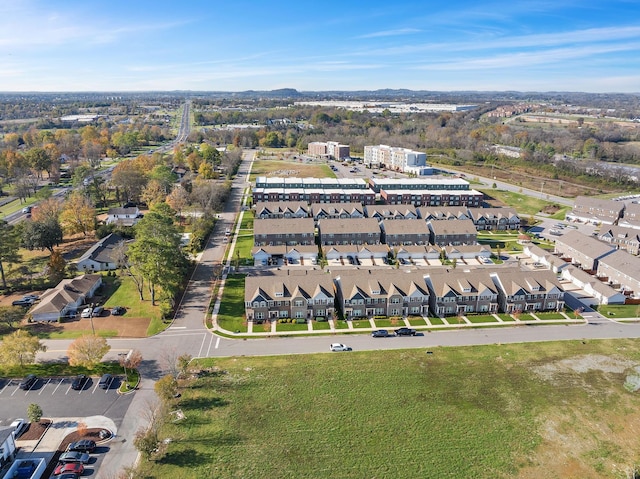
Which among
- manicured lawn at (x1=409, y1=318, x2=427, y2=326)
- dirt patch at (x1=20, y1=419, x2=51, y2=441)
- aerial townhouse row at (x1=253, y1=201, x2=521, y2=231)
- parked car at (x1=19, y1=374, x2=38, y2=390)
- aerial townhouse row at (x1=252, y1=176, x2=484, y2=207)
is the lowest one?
dirt patch at (x1=20, y1=419, x2=51, y2=441)

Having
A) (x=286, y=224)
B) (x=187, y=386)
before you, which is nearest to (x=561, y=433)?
(x=187, y=386)

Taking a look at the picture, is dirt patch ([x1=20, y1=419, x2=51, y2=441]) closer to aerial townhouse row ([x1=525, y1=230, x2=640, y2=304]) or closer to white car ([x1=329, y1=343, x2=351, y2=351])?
white car ([x1=329, y1=343, x2=351, y2=351])

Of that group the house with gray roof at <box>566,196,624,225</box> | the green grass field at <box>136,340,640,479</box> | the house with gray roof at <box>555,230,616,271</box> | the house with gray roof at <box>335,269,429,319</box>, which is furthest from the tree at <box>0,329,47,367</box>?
the house with gray roof at <box>566,196,624,225</box>

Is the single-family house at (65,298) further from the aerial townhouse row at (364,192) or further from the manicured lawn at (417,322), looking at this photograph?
the aerial townhouse row at (364,192)

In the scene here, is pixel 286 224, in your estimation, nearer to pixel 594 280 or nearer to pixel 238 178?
pixel 594 280

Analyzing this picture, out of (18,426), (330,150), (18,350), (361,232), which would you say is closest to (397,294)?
(361,232)

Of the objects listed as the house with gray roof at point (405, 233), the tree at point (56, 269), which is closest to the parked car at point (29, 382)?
the tree at point (56, 269)

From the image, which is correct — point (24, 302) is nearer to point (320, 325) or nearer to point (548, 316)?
point (320, 325)
